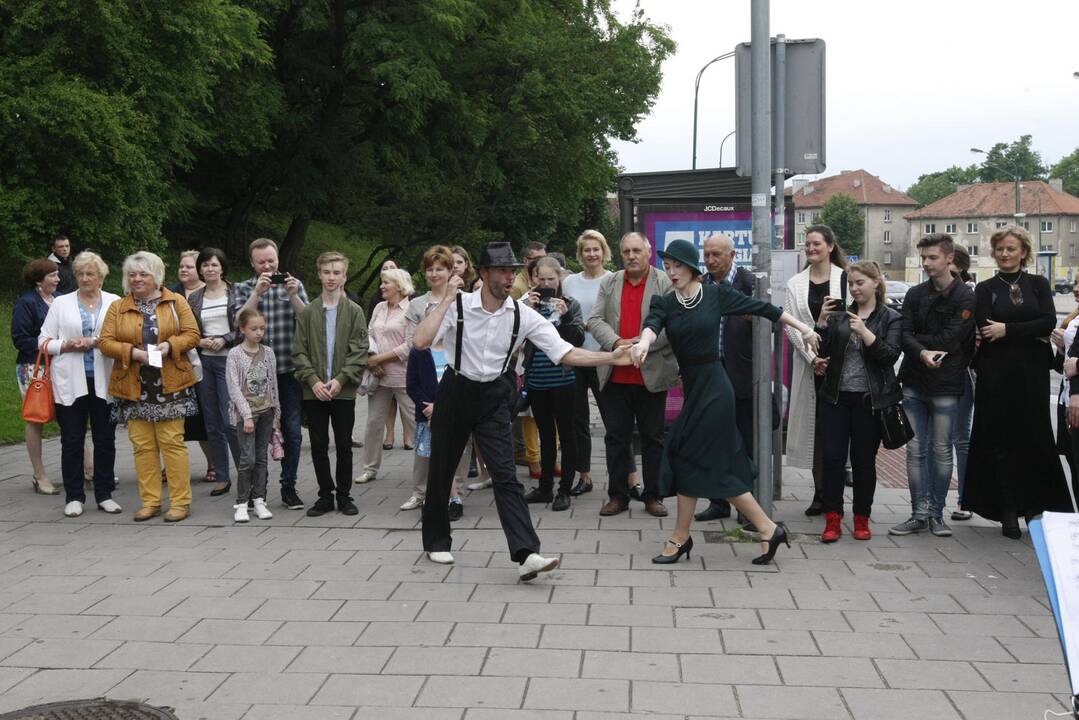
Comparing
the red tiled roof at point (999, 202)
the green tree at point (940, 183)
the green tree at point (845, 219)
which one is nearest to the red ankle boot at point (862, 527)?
the green tree at point (845, 219)

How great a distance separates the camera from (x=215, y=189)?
116ft

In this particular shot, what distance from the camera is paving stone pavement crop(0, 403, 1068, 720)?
4.55 metres

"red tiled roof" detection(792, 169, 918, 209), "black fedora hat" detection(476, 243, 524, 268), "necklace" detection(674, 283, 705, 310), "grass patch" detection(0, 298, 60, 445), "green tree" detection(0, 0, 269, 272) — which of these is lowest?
"grass patch" detection(0, 298, 60, 445)

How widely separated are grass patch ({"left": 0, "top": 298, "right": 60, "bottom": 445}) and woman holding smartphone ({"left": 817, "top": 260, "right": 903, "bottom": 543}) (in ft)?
25.6

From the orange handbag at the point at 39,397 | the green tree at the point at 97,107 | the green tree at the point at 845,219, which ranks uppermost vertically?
the green tree at the point at 845,219

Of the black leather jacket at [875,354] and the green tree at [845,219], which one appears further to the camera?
the green tree at [845,219]

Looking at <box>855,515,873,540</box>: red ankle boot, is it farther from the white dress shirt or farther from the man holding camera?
the man holding camera

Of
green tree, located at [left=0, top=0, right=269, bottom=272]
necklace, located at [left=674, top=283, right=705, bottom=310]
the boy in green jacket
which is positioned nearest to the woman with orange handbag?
the boy in green jacket

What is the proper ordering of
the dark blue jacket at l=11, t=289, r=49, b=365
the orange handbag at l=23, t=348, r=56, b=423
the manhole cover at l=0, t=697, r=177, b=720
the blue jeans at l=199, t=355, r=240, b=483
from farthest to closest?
the dark blue jacket at l=11, t=289, r=49, b=365, the blue jeans at l=199, t=355, r=240, b=483, the orange handbag at l=23, t=348, r=56, b=423, the manhole cover at l=0, t=697, r=177, b=720

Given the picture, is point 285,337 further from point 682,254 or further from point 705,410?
point 705,410

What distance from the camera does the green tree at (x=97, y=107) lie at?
2088 centimetres

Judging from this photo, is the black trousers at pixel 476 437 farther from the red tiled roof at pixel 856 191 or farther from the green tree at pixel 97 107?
the red tiled roof at pixel 856 191

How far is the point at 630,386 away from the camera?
817 centimetres

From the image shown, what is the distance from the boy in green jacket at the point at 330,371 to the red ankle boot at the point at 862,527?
11.5ft
